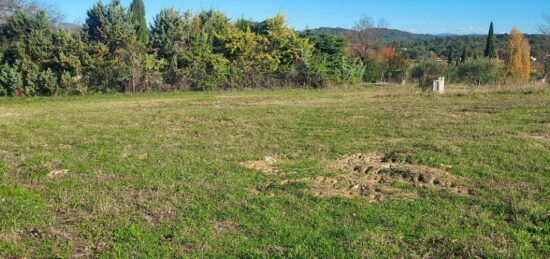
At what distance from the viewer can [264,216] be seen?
395cm

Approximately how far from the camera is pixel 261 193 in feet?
15.1

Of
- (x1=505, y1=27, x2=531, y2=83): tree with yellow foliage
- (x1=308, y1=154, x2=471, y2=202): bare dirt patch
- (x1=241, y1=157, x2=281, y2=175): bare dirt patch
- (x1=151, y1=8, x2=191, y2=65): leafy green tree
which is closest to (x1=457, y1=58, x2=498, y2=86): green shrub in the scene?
(x1=505, y1=27, x2=531, y2=83): tree with yellow foliage

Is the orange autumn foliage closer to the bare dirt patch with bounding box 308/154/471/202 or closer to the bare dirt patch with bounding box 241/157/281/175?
the bare dirt patch with bounding box 241/157/281/175

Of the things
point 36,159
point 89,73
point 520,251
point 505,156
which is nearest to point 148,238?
point 520,251

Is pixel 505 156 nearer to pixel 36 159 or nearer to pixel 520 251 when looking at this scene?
pixel 520 251

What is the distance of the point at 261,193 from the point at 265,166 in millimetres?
1123

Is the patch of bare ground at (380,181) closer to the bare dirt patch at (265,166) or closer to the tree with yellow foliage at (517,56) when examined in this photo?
the bare dirt patch at (265,166)

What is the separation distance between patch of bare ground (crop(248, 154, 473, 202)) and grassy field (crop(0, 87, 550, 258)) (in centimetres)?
7

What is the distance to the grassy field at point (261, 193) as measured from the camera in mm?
3424

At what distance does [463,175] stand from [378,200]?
1346 mm

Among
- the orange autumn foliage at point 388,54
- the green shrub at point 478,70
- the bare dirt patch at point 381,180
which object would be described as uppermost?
the orange autumn foliage at point 388,54

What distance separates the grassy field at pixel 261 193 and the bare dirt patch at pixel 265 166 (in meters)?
0.02

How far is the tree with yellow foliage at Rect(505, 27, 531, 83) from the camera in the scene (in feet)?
133

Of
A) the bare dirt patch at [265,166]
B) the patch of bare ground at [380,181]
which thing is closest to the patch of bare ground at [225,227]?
the patch of bare ground at [380,181]
